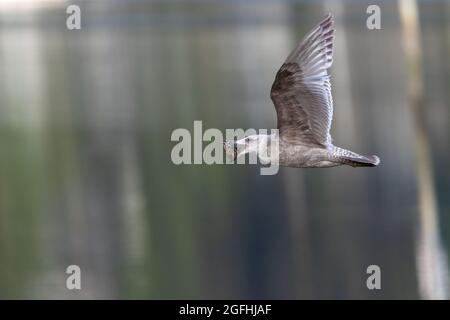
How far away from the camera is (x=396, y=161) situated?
16094 mm

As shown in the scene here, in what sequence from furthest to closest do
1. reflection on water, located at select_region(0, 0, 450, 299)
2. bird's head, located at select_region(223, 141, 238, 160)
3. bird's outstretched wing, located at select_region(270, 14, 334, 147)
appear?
reflection on water, located at select_region(0, 0, 450, 299) → bird's outstretched wing, located at select_region(270, 14, 334, 147) → bird's head, located at select_region(223, 141, 238, 160)

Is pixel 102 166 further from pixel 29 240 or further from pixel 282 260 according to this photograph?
pixel 282 260

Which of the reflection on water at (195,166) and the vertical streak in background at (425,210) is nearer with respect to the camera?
the vertical streak in background at (425,210)

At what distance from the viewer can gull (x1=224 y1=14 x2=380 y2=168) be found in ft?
15.8

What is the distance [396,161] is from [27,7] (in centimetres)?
1127

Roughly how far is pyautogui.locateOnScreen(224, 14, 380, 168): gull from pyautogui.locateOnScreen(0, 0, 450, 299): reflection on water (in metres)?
6.32

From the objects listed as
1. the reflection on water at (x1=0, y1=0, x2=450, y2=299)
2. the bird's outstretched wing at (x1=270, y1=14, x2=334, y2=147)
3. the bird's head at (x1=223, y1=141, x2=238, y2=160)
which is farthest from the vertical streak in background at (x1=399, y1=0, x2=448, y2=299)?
the bird's head at (x1=223, y1=141, x2=238, y2=160)

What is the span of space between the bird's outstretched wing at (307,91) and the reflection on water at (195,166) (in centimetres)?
632

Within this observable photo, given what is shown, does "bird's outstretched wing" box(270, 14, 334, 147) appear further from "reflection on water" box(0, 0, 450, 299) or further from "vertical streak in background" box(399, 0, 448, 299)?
"vertical streak in background" box(399, 0, 448, 299)

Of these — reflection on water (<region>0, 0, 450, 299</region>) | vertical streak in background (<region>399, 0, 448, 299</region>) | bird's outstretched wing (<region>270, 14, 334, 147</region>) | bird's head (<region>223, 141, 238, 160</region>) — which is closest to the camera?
bird's head (<region>223, 141, 238, 160</region>)

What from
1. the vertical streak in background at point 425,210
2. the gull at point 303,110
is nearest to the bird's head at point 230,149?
the gull at point 303,110

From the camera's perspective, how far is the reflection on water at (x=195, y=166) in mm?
12141

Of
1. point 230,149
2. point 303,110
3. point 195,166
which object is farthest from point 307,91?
point 195,166

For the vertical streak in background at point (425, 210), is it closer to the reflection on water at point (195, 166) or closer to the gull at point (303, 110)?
the reflection on water at point (195, 166)
